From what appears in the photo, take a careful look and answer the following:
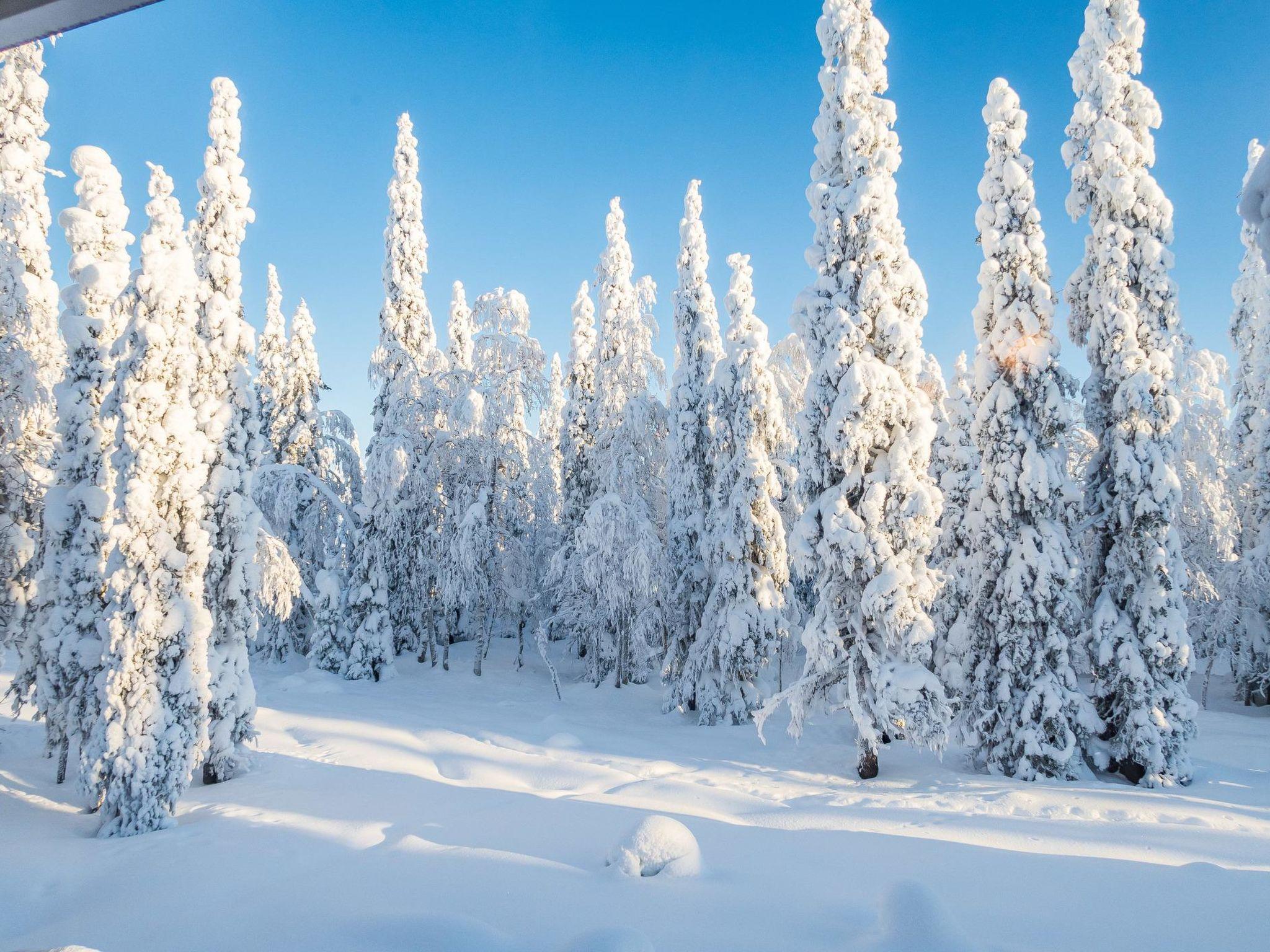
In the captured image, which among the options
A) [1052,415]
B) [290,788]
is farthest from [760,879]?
[1052,415]

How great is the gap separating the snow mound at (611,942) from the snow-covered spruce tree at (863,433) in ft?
27.8

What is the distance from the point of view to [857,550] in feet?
42.4

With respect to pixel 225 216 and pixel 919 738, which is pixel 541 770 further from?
pixel 225 216

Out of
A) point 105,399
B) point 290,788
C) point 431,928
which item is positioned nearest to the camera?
point 431,928

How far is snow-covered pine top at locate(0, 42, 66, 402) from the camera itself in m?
13.0

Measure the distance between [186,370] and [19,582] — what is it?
5.33m

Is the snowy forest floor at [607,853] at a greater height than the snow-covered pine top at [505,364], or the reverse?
the snow-covered pine top at [505,364]

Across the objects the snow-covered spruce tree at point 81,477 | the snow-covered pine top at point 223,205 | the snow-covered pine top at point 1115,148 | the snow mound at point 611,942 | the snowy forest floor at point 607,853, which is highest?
the snow-covered pine top at point 1115,148

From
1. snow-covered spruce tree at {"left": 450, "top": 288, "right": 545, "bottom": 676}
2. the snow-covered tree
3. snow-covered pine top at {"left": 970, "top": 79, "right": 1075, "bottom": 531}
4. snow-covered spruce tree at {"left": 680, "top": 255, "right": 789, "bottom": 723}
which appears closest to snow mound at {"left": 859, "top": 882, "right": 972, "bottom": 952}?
snow-covered pine top at {"left": 970, "top": 79, "right": 1075, "bottom": 531}

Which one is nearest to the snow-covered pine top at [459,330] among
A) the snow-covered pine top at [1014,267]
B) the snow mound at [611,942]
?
the snow-covered pine top at [1014,267]

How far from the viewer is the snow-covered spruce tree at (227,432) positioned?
11.7m

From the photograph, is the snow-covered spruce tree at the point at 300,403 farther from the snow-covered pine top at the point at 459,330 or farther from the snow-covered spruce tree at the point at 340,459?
the snow-covered pine top at the point at 459,330

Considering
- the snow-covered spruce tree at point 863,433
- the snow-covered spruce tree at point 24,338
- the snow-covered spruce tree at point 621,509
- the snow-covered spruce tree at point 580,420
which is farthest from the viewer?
the snow-covered spruce tree at point 580,420

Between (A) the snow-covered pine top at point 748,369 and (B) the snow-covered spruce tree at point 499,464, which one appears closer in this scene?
(A) the snow-covered pine top at point 748,369
